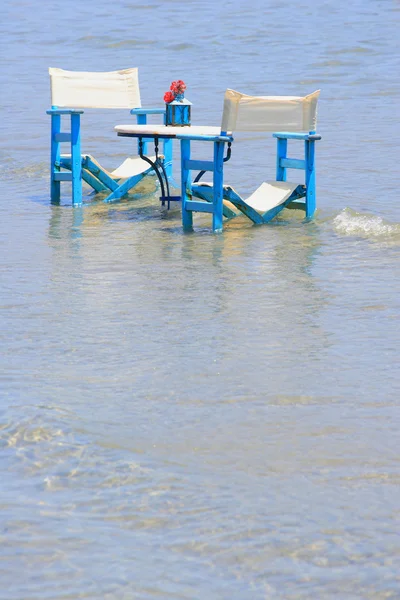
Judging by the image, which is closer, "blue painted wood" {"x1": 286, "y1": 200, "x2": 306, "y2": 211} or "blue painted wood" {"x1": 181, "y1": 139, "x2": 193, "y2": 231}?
"blue painted wood" {"x1": 181, "y1": 139, "x2": 193, "y2": 231}

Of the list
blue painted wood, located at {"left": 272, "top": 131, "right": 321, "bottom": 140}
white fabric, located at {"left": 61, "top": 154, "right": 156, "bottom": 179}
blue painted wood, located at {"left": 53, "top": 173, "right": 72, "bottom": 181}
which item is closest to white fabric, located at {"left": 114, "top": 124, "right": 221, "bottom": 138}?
blue painted wood, located at {"left": 272, "top": 131, "right": 321, "bottom": 140}

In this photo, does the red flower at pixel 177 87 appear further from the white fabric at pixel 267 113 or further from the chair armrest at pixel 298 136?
the white fabric at pixel 267 113

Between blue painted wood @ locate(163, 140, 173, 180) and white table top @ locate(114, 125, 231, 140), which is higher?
white table top @ locate(114, 125, 231, 140)

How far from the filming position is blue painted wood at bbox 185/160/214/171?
30.5 feet

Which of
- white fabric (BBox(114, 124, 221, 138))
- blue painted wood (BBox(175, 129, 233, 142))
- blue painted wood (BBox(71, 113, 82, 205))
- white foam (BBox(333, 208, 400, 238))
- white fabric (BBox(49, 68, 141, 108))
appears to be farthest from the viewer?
white fabric (BBox(49, 68, 141, 108))

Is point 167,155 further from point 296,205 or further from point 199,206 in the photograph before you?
point 199,206

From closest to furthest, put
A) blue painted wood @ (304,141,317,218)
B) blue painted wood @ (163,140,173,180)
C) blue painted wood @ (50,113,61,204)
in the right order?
blue painted wood @ (304,141,317,218) → blue painted wood @ (50,113,61,204) → blue painted wood @ (163,140,173,180)

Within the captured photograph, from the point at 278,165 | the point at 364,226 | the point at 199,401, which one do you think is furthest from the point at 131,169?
the point at 199,401

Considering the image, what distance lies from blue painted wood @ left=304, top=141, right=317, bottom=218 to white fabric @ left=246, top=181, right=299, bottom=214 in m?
0.14

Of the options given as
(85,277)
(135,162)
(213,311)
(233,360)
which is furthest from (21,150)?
(233,360)

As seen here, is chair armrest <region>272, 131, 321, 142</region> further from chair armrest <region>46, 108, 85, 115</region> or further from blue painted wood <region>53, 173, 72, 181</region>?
blue painted wood <region>53, 173, 72, 181</region>

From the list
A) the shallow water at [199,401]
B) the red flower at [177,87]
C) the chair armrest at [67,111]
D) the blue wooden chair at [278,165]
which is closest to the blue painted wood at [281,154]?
the blue wooden chair at [278,165]

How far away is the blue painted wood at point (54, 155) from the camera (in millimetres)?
10836

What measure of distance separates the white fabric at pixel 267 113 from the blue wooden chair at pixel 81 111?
1.94m
